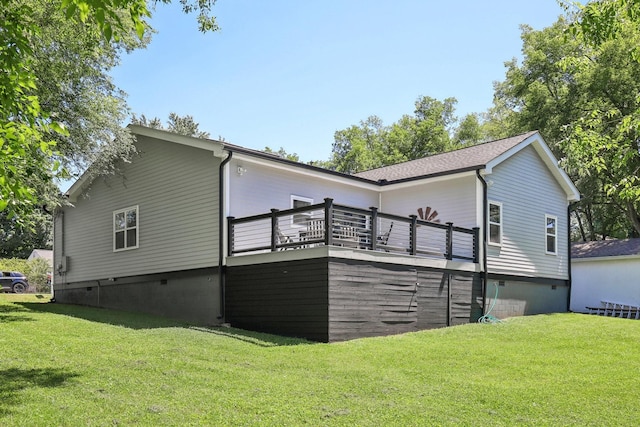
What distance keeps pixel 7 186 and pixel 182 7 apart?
641cm

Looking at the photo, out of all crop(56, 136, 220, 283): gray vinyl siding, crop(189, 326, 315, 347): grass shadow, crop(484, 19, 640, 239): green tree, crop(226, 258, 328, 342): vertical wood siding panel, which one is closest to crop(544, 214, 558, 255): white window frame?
crop(484, 19, 640, 239): green tree

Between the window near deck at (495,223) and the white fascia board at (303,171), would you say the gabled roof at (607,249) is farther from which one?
the white fascia board at (303,171)

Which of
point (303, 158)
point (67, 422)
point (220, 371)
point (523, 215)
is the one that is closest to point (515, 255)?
point (523, 215)

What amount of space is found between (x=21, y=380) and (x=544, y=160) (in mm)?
16292

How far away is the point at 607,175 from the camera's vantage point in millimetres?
27312

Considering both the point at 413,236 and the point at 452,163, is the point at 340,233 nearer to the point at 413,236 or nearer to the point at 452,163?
the point at 413,236

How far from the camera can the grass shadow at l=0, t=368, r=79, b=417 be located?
6325mm

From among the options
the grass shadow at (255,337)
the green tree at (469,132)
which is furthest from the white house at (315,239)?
the green tree at (469,132)

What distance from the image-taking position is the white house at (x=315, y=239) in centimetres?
1229

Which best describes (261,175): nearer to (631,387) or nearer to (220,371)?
(220,371)

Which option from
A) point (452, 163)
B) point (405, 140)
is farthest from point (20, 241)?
point (452, 163)

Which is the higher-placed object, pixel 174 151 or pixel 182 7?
pixel 182 7

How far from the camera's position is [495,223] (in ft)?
54.5

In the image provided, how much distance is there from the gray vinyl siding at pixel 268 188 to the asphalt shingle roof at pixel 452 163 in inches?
104
